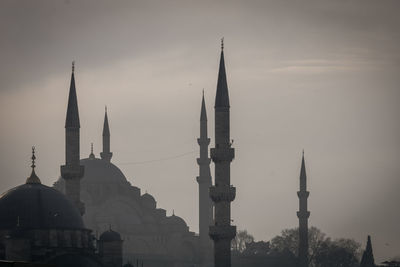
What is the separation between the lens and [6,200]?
81188mm

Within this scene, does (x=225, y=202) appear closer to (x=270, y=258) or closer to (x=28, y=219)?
(x=28, y=219)

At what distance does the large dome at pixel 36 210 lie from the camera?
263 feet

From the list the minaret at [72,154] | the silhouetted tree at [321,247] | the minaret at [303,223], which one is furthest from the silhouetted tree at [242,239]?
the minaret at [72,154]

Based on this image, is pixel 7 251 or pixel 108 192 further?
pixel 108 192

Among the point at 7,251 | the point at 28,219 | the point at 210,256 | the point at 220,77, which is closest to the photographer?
the point at 7,251

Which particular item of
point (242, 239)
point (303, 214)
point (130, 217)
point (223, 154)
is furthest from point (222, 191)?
point (242, 239)

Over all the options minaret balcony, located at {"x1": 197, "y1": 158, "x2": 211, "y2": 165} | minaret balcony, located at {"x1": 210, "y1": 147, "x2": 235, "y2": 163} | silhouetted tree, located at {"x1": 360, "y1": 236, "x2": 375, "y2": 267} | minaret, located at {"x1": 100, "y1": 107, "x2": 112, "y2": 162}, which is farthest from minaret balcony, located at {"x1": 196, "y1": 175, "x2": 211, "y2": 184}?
minaret balcony, located at {"x1": 210, "y1": 147, "x2": 235, "y2": 163}

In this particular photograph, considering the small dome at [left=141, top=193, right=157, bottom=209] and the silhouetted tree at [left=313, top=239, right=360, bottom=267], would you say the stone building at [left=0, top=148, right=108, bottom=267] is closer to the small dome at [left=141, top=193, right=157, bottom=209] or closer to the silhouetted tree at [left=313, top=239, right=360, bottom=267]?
the small dome at [left=141, top=193, right=157, bottom=209]

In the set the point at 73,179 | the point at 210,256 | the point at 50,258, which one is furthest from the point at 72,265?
the point at 210,256

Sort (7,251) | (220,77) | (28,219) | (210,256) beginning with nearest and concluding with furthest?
(7,251), (28,219), (220,77), (210,256)

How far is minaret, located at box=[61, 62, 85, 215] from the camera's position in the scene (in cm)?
8906

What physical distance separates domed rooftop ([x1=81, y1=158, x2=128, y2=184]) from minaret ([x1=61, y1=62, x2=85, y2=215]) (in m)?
26.6

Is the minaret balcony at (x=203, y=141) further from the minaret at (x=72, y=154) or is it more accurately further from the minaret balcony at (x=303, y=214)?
the minaret at (x=72, y=154)

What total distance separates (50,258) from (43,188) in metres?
6.06
